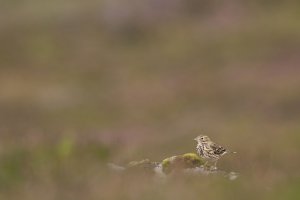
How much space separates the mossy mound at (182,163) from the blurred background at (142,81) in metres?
0.30

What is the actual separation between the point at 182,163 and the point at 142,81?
3182 centimetres

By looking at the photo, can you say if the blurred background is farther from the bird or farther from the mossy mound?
the mossy mound

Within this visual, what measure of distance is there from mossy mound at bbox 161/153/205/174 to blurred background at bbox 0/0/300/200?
0.30 metres

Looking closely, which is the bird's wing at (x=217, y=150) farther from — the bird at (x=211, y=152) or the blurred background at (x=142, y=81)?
the blurred background at (x=142, y=81)

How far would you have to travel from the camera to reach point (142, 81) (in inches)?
1665

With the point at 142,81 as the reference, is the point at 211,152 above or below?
below


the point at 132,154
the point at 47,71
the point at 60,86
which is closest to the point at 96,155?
the point at 132,154

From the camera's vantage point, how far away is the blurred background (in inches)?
504

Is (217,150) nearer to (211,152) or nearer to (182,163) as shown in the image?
(211,152)

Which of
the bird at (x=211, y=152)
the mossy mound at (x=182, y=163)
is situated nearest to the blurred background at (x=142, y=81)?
the bird at (x=211, y=152)

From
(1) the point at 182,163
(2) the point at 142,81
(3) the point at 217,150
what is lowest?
(1) the point at 182,163

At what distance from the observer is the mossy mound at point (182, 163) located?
1030 centimetres

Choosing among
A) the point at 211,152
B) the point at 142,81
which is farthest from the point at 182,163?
the point at 142,81

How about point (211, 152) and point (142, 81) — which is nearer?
point (211, 152)
